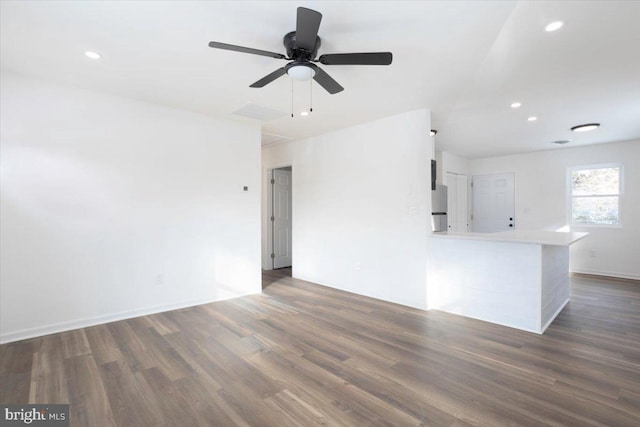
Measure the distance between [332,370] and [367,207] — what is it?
8.41ft

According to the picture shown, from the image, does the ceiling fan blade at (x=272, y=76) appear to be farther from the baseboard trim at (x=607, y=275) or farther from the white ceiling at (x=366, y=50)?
the baseboard trim at (x=607, y=275)

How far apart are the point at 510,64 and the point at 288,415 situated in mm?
3293

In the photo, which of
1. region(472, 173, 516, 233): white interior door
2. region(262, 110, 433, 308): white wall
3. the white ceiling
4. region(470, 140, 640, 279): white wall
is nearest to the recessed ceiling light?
the white ceiling

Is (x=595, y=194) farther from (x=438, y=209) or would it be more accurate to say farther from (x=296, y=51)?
(x=296, y=51)

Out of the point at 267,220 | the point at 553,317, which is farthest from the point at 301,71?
the point at 267,220

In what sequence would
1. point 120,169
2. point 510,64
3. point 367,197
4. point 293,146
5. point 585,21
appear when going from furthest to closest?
1. point 293,146
2. point 367,197
3. point 120,169
4. point 510,64
5. point 585,21

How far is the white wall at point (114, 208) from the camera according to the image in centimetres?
300

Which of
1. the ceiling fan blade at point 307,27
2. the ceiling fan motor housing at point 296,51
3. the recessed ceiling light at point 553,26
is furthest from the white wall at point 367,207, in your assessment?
the ceiling fan blade at point 307,27

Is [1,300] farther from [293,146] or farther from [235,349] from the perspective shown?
[293,146]

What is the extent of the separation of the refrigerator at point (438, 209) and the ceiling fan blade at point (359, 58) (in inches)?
92.4

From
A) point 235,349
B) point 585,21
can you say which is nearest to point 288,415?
point 235,349

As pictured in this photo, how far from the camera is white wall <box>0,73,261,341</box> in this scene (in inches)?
118

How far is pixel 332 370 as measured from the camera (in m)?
2.45

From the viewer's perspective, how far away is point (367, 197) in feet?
14.9
